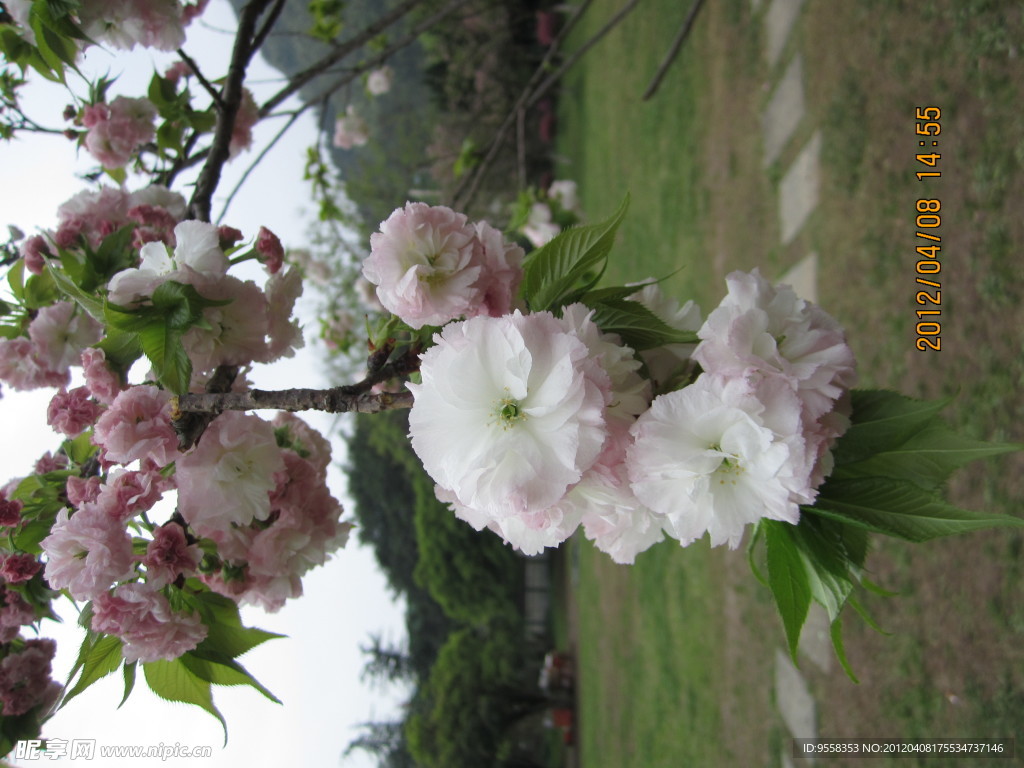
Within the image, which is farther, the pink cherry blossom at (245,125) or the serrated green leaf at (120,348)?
the pink cherry blossom at (245,125)

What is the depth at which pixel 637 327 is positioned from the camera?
0.97m

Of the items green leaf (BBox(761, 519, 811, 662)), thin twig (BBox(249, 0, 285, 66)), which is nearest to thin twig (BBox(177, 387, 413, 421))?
green leaf (BBox(761, 519, 811, 662))

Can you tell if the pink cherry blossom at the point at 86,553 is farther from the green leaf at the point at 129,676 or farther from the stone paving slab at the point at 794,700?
the stone paving slab at the point at 794,700

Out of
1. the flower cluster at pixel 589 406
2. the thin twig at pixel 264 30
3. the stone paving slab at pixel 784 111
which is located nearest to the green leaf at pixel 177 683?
the flower cluster at pixel 589 406

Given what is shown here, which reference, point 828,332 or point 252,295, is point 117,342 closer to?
point 252,295

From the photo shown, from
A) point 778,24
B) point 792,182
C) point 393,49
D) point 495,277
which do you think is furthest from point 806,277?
point 495,277

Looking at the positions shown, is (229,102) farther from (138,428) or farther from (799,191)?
(799,191)

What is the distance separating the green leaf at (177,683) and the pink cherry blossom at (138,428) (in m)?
0.40

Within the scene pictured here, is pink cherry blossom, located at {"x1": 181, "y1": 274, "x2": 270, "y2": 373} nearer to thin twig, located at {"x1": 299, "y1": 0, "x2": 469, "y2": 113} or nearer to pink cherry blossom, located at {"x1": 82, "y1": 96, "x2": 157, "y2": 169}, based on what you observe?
pink cherry blossom, located at {"x1": 82, "y1": 96, "x2": 157, "y2": 169}

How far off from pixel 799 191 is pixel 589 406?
3.28m

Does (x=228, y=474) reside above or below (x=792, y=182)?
below

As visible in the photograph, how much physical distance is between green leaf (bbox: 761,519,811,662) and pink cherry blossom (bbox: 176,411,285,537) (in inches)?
31.7

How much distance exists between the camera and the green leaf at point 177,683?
1168 millimetres

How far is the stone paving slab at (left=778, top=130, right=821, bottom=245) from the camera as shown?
3395 mm
